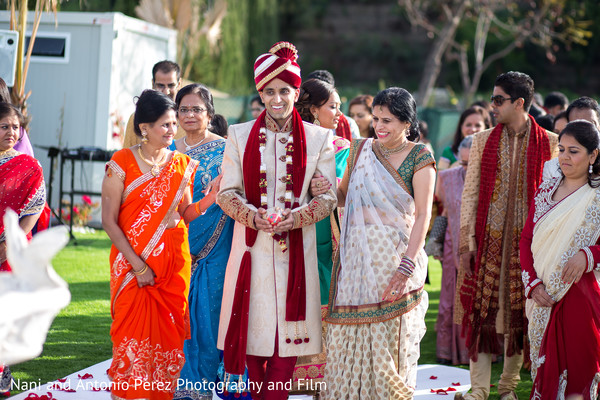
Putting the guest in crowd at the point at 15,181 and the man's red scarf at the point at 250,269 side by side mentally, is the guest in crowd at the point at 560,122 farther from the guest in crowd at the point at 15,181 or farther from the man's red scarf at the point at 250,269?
the guest in crowd at the point at 15,181

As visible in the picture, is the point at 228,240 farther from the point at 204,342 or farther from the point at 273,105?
the point at 273,105

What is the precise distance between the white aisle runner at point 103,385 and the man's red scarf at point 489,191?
52 centimetres

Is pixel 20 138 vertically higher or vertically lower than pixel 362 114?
lower

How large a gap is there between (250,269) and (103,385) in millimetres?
1629

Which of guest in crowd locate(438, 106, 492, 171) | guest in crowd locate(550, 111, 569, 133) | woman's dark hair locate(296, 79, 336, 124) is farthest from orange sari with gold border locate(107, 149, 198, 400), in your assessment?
guest in crowd locate(438, 106, 492, 171)

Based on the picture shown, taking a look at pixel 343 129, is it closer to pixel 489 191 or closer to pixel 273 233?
pixel 489 191

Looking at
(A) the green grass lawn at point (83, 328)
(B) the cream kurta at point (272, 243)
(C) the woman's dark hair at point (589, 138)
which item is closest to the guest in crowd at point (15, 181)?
(A) the green grass lawn at point (83, 328)

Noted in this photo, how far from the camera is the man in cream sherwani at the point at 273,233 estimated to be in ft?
12.4

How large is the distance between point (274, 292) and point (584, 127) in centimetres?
A: 185

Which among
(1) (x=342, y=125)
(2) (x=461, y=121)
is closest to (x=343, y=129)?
(1) (x=342, y=125)

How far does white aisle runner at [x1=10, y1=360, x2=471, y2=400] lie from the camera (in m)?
4.61

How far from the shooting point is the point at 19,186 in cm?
434

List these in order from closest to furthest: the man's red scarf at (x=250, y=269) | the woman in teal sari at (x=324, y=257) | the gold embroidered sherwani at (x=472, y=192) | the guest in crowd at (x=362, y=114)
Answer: the man's red scarf at (x=250, y=269) < the woman in teal sari at (x=324, y=257) < the gold embroidered sherwani at (x=472, y=192) < the guest in crowd at (x=362, y=114)

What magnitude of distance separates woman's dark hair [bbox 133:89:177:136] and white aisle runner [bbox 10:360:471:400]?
1.68m
